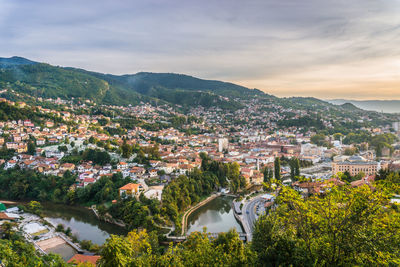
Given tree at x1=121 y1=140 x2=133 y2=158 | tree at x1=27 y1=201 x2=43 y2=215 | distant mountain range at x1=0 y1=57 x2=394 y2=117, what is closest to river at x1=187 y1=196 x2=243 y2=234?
tree at x1=27 y1=201 x2=43 y2=215

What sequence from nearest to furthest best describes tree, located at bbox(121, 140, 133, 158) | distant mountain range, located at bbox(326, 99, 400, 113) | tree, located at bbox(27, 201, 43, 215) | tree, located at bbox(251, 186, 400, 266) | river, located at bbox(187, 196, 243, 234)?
tree, located at bbox(251, 186, 400, 266) < river, located at bbox(187, 196, 243, 234) < tree, located at bbox(27, 201, 43, 215) < tree, located at bbox(121, 140, 133, 158) < distant mountain range, located at bbox(326, 99, 400, 113)

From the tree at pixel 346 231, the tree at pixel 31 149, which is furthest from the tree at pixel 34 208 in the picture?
the tree at pixel 346 231

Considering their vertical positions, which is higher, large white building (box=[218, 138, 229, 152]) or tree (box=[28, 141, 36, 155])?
tree (box=[28, 141, 36, 155])

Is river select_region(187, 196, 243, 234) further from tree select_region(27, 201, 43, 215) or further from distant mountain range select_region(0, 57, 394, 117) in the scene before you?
distant mountain range select_region(0, 57, 394, 117)

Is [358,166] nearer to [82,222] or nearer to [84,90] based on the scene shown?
[82,222]

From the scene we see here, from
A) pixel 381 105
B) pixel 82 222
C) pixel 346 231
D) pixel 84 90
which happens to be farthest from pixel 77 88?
pixel 381 105

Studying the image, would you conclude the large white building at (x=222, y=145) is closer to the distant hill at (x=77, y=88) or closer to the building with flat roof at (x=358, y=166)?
the building with flat roof at (x=358, y=166)
